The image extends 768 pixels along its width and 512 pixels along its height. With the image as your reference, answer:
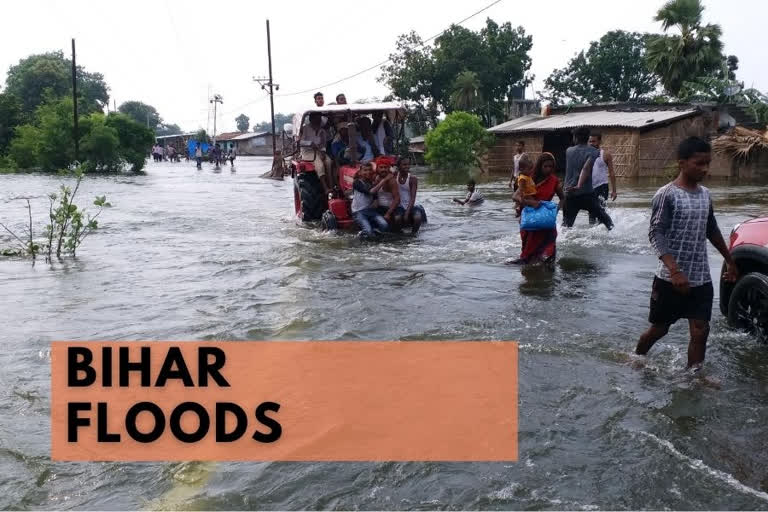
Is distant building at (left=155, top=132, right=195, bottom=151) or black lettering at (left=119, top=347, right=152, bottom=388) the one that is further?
distant building at (left=155, top=132, right=195, bottom=151)

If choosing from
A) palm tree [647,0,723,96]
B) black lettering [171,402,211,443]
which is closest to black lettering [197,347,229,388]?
black lettering [171,402,211,443]

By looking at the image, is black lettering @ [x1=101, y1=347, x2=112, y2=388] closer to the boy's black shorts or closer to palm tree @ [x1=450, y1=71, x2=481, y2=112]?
the boy's black shorts

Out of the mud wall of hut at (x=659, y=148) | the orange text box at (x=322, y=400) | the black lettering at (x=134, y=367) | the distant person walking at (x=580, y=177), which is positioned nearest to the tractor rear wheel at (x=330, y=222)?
the distant person walking at (x=580, y=177)

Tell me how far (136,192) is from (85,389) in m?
21.6

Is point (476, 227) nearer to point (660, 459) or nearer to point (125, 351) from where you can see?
point (125, 351)

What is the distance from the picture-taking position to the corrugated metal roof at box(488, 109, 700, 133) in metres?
28.0

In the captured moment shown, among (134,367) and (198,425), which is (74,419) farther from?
(134,367)

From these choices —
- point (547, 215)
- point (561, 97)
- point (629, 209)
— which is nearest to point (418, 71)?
point (561, 97)

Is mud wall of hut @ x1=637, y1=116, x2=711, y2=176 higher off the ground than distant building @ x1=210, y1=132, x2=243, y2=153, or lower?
lower

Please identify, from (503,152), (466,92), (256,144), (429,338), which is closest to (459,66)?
(466,92)

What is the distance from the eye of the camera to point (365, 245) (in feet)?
36.7

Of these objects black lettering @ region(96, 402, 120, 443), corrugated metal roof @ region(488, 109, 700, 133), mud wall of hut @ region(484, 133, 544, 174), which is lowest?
black lettering @ region(96, 402, 120, 443)

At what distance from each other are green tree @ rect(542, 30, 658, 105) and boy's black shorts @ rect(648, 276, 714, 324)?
165 ft

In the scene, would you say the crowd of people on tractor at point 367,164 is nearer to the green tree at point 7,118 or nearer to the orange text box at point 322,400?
the orange text box at point 322,400
